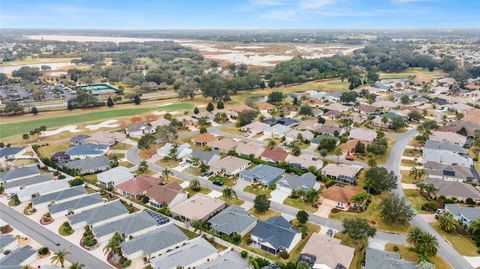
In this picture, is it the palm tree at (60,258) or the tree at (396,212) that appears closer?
the palm tree at (60,258)

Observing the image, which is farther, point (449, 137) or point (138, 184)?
point (449, 137)

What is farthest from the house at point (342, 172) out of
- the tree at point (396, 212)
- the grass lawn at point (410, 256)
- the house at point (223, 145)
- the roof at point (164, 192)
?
the roof at point (164, 192)

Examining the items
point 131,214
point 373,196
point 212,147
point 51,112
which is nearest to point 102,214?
point 131,214

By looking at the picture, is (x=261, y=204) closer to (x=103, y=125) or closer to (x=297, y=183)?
(x=297, y=183)

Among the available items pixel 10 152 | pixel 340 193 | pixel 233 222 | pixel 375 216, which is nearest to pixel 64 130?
pixel 10 152

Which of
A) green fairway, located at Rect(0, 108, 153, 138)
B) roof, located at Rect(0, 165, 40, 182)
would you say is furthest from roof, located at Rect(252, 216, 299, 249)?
green fairway, located at Rect(0, 108, 153, 138)

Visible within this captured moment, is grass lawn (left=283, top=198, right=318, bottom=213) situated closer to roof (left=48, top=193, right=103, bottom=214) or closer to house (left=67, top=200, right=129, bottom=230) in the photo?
house (left=67, top=200, right=129, bottom=230)

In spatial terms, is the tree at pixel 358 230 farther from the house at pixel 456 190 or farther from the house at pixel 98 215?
the house at pixel 98 215
